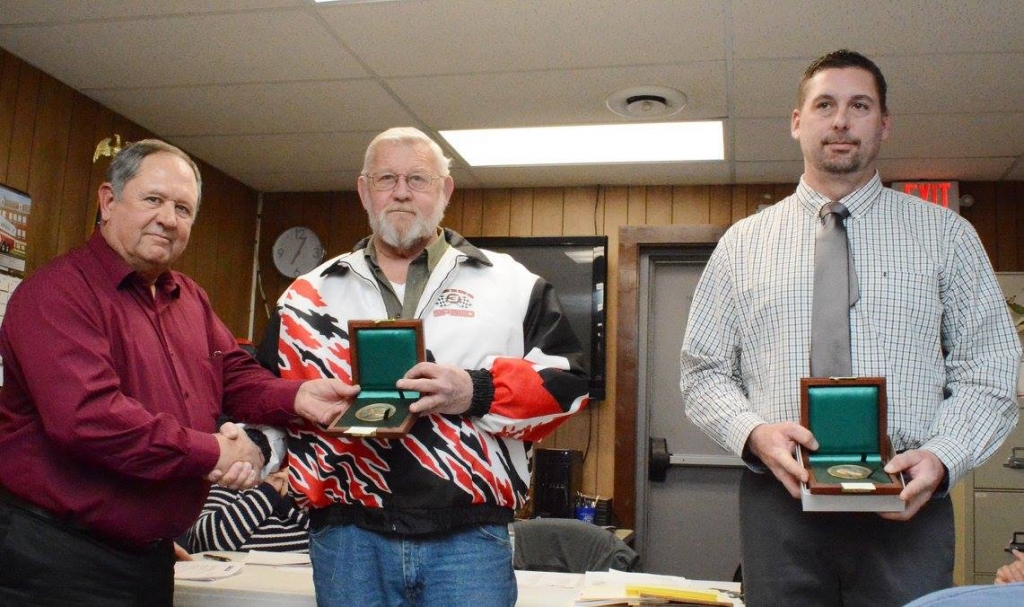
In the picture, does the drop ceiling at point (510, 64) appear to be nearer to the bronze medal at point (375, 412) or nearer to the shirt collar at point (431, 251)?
the shirt collar at point (431, 251)

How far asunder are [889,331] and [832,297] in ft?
0.35

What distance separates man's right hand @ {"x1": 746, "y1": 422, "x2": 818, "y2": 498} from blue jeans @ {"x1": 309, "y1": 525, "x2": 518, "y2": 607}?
20.2 inches

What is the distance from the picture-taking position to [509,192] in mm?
5227

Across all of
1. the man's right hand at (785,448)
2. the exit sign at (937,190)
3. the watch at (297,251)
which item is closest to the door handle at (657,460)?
the exit sign at (937,190)

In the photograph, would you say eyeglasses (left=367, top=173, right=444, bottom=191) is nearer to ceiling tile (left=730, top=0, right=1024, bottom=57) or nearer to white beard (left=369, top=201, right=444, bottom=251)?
white beard (left=369, top=201, right=444, bottom=251)

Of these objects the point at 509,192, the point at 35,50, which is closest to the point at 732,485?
the point at 509,192

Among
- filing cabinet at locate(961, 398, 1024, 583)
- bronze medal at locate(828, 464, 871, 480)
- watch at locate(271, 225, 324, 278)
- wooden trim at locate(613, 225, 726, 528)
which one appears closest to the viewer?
bronze medal at locate(828, 464, 871, 480)

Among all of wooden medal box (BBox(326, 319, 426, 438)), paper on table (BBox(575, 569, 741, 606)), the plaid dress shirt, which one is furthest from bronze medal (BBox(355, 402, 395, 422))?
paper on table (BBox(575, 569, 741, 606))

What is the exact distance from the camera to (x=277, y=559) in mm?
2605

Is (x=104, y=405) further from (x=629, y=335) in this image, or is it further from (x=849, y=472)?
(x=629, y=335)

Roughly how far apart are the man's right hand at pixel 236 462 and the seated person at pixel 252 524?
44.3 inches

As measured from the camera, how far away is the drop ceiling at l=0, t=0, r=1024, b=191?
3023 mm

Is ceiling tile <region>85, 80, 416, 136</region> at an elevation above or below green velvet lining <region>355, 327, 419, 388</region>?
above

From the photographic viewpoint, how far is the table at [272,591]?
6.73 feet
